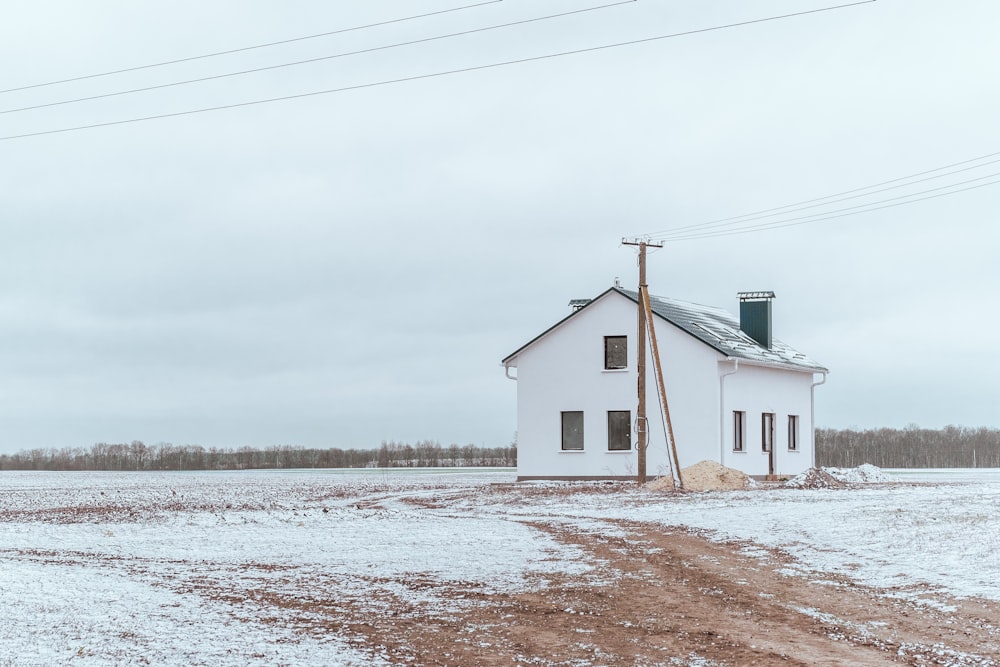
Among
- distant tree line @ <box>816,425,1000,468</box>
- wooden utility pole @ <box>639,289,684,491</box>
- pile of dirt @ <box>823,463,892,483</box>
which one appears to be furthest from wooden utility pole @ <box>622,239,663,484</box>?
distant tree line @ <box>816,425,1000,468</box>

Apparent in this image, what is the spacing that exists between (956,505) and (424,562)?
36.3ft

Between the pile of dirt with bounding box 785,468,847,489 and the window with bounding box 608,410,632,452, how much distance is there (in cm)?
622

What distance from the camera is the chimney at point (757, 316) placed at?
1567 inches

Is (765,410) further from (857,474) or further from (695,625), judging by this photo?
(695,625)

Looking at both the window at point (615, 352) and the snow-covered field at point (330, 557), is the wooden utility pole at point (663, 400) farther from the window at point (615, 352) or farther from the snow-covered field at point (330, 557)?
the window at point (615, 352)

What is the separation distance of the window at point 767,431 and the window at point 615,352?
5.36m

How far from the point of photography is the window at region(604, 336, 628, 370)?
117 feet

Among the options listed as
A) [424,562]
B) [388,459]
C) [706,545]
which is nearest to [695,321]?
[706,545]

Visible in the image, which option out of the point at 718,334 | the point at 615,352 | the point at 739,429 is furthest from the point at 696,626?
the point at 718,334

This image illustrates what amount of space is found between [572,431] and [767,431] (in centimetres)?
687

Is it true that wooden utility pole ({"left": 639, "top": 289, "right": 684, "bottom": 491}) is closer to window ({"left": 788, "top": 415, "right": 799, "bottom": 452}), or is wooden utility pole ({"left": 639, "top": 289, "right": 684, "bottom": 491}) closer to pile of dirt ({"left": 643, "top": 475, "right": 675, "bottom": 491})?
pile of dirt ({"left": 643, "top": 475, "right": 675, "bottom": 491})

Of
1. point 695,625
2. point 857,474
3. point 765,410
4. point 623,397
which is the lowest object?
point 695,625

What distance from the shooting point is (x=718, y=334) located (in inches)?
1464

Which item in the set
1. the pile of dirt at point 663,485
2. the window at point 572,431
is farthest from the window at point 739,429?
the pile of dirt at point 663,485
